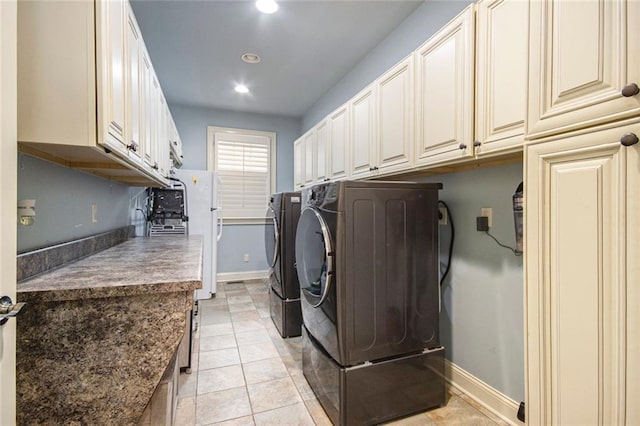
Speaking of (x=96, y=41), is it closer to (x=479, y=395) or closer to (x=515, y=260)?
(x=515, y=260)

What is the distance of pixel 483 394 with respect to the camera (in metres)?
1.77

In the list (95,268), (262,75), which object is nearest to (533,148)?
(95,268)

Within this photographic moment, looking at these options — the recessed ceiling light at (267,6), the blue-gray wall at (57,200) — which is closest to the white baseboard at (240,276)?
the blue-gray wall at (57,200)

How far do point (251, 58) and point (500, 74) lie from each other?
241 cm

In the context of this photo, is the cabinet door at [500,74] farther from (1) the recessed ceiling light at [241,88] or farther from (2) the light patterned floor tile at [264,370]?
(1) the recessed ceiling light at [241,88]

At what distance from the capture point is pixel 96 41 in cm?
107

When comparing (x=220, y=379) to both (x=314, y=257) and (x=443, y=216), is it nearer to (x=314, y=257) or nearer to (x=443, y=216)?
(x=314, y=257)

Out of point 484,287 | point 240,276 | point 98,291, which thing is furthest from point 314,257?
point 240,276

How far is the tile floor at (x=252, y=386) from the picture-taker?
1.69 meters

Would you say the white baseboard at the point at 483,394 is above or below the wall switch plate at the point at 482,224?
below

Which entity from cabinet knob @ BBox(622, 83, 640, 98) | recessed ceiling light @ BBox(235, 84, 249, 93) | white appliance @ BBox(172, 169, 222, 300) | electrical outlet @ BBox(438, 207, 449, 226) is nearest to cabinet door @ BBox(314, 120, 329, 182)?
recessed ceiling light @ BBox(235, 84, 249, 93)

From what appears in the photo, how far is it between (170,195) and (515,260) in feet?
11.2

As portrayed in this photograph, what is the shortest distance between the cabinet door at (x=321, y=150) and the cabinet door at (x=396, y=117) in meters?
0.93

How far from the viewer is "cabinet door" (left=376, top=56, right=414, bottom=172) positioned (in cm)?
185
